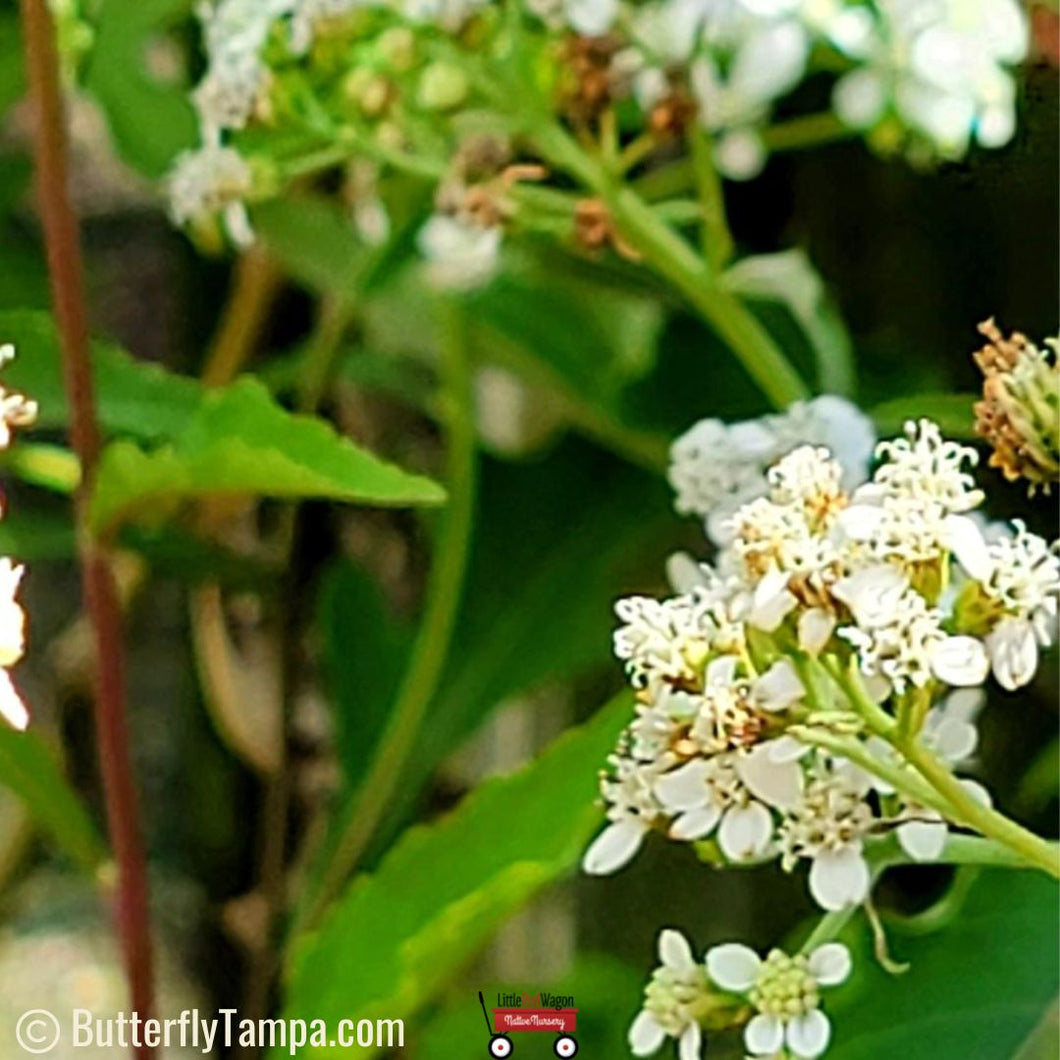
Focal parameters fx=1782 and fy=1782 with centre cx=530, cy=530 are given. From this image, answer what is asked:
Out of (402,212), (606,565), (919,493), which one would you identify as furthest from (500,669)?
(919,493)

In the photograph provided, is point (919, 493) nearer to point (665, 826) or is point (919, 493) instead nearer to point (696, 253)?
point (665, 826)

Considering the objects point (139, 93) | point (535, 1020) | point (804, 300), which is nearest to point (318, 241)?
point (139, 93)

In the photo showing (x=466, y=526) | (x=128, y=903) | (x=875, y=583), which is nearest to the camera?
(x=875, y=583)

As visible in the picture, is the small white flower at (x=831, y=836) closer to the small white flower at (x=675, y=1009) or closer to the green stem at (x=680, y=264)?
the small white flower at (x=675, y=1009)

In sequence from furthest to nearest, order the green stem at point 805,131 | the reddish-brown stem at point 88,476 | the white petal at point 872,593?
the green stem at point 805,131 → the reddish-brown stem at point 88,476 → the white petal at point 872,593

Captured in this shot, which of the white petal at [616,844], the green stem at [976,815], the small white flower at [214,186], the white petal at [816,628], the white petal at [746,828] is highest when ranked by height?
the small white flower at [214,186]

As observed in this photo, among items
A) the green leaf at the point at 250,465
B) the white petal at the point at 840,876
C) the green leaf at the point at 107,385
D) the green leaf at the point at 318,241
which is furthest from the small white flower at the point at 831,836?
the green leaf at the point at 318,241
